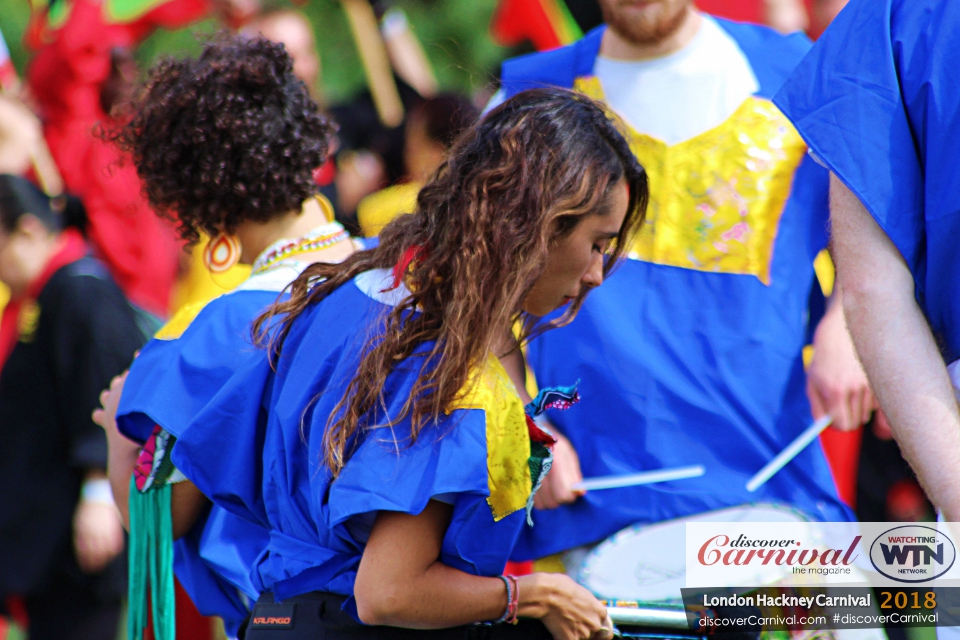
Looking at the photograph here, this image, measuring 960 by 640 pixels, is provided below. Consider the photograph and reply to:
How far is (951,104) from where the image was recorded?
1.48 metres

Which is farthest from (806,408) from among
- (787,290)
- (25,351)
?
(25,351)

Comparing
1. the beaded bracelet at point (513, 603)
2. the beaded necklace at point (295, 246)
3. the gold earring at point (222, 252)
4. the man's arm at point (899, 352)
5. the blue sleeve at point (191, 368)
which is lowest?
the beaded bracelet at point (513, 603)

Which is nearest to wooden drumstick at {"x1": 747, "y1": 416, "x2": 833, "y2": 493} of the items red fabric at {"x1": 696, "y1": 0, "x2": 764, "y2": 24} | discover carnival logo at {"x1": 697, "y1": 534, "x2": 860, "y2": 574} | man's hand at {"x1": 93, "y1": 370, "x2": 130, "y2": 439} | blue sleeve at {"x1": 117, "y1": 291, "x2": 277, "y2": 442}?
discover carnival logo at {"x1": 697, "y1": 534, "x2": 860, "y2": 574}

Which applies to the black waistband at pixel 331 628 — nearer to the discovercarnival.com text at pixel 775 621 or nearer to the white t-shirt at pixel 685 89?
the discovercarnival.com text at pixel 775 621

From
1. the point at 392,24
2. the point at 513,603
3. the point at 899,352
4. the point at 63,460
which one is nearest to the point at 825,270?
the point at 899,352

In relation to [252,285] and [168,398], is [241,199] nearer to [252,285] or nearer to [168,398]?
[252,285]

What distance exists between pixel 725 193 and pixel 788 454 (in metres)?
0.58

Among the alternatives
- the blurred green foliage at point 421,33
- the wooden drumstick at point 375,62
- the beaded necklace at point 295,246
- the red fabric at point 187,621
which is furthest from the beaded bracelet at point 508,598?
the blurred green foliage at point 421,33

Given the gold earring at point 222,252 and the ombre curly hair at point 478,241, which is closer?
the ombre curly hair at point 478,241

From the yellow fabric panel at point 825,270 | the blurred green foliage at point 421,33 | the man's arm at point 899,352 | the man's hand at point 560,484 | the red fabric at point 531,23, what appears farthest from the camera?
the blurred green foliage at point 421,33

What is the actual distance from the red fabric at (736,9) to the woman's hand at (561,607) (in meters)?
3.06

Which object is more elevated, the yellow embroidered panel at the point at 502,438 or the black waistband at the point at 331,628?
the yellow embroidered panel at the point at 502,438

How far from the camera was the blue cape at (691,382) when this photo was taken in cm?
227

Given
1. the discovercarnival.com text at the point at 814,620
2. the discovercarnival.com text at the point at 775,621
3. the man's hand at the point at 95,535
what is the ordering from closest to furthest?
the discovercarnival.com text at the point at 814,620, the discovercarnival.com text at the point at 775,621, the man's hand at the point at 95,535
